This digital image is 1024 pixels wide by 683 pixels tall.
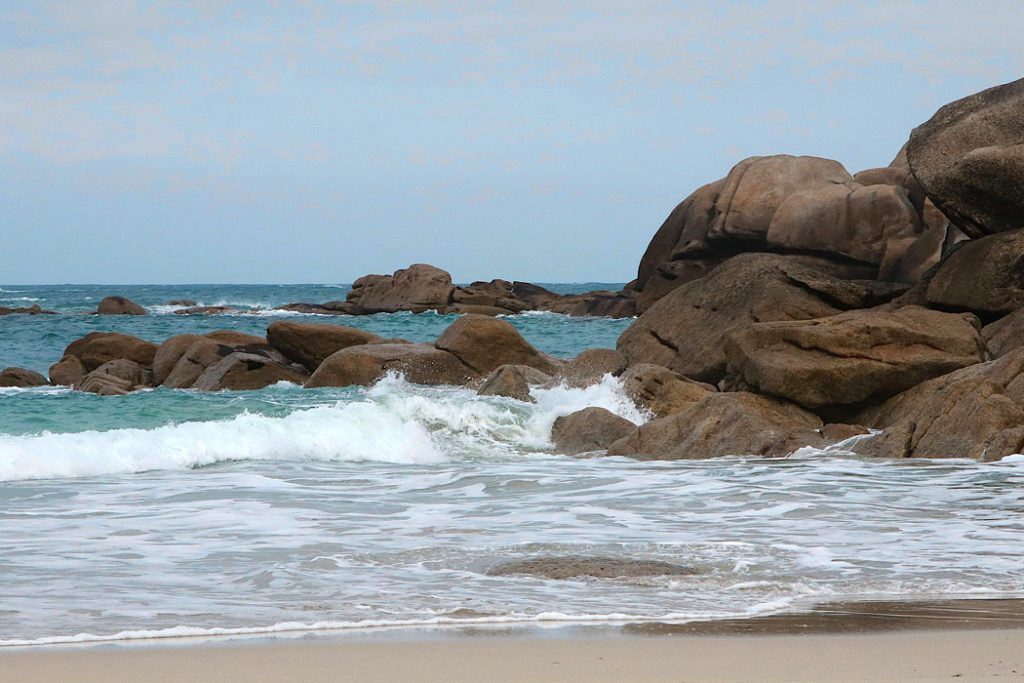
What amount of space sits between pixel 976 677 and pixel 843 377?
8387mm

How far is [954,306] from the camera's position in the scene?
1416 cm

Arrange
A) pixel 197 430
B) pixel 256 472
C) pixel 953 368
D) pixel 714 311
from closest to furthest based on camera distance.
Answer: pixel 256 472, pixel 953 368, pixel 197 430, pixel 714 311

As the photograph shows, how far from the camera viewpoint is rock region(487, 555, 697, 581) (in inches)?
246

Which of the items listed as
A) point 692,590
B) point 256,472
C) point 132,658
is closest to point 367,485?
point 256,472

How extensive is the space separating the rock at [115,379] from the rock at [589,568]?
14.9 meters

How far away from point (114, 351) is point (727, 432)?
1529 cm

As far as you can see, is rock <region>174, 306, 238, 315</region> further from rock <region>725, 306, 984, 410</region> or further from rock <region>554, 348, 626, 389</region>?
rock <region>725, 306, 984, 410</region>

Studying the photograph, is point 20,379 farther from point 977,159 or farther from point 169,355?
point 977,159

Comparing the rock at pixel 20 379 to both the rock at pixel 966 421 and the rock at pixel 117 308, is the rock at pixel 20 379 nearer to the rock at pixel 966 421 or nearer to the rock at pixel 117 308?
the rock at pixel 966 421

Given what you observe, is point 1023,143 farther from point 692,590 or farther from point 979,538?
point 692,590

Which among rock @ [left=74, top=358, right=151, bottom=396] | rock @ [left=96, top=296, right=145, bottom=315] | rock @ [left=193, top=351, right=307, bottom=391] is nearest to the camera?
rock @ [left=193, top=351, right=307, bottom=391]

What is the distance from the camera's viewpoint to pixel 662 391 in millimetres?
14148

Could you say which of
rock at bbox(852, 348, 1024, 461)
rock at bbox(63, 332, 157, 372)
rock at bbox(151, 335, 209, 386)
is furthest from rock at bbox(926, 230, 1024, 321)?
rock at bbox(63, 332, 157, 372)

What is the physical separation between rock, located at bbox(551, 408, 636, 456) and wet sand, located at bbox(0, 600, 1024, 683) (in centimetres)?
744
